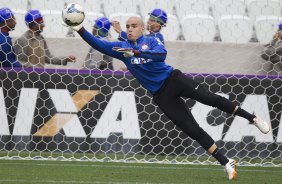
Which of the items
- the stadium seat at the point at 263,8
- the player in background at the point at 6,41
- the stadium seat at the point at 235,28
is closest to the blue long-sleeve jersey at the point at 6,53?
the player in background at the point at 6,41

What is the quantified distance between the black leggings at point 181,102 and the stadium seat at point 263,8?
13.8ft

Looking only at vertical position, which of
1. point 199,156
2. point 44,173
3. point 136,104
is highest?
point 44,173

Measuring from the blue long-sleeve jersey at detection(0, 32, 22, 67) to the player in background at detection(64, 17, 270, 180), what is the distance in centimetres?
251

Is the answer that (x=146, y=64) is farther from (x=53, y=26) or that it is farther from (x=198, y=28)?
(x=198, y=28)

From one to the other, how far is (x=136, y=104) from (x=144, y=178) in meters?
2.60

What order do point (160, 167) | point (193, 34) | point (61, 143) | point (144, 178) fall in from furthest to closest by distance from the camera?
point (193, 34)
point (61, 143)
point (160, 167)
point (144, 178)

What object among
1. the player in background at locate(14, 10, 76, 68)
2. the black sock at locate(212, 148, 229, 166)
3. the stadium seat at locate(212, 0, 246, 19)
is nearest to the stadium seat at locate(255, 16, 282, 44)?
the stadium seat at locate(212, 0, 246, 19)

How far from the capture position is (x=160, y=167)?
9.62 m

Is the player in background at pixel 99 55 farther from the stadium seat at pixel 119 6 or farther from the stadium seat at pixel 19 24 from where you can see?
the stadium seat at pixel 119 6

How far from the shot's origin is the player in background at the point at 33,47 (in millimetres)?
10883

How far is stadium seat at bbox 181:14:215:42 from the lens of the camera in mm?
12461

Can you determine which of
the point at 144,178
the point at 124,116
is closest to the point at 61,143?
the point at 124,116

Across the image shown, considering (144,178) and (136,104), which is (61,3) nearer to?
(136,104)

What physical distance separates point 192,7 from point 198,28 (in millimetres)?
611
